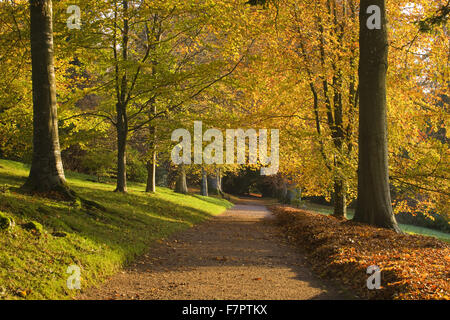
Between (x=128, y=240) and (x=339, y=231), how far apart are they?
5.03 metres

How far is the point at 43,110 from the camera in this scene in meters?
8.48

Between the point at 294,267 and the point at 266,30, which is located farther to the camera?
the point at 266,30

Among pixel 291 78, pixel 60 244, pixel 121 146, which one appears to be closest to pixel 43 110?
pixel 60 244

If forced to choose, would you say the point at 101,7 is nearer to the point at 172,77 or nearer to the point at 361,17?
the point at 172,77

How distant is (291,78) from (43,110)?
29.9 feet

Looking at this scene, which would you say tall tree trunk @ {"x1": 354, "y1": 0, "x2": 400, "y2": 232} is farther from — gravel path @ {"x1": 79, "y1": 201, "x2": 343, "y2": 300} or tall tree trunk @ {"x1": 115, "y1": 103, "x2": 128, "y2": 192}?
tall tree trunk @ {"x1": 115, "y1": 103, "x2": 128, "y2": 192}

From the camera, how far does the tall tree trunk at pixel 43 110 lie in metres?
8.46

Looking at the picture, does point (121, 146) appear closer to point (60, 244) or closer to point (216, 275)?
point (60, 244)

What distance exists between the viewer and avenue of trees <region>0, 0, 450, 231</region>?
383 inches

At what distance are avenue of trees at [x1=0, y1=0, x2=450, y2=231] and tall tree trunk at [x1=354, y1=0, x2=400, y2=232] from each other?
0.09 ft

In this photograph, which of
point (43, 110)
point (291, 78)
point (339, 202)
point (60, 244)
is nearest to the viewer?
point (60, 244)

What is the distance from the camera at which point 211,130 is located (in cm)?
1474
